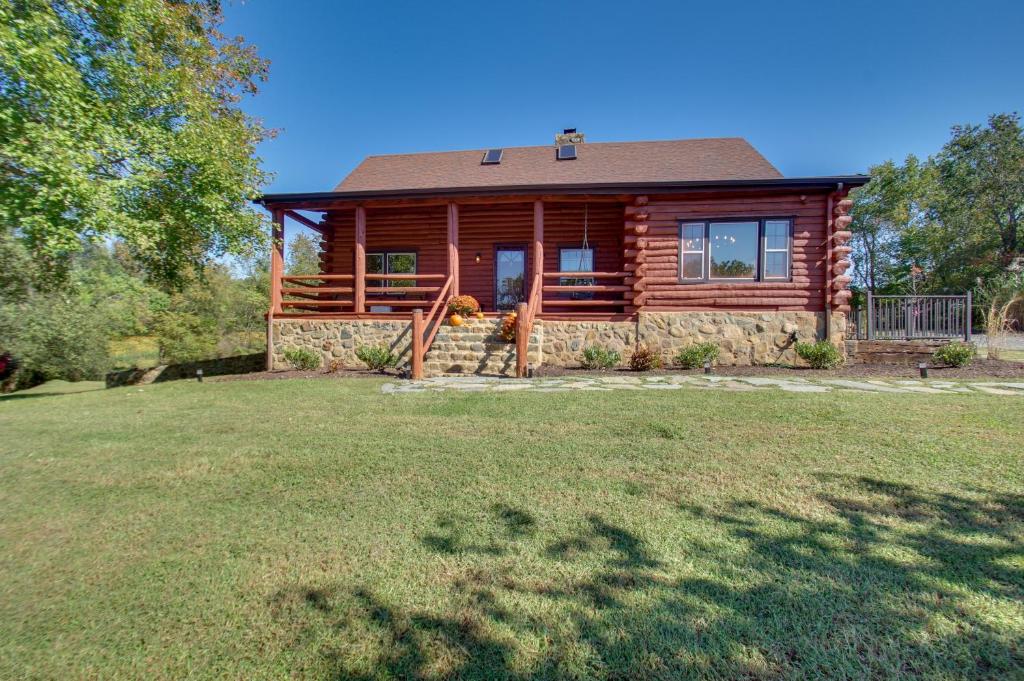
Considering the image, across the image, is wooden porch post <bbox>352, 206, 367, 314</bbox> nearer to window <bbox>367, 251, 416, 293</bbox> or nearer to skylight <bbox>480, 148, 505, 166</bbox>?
window <bbox>367, 251, 416, 293</bbox>

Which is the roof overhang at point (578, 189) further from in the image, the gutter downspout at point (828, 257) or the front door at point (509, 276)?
the front door at point (509, 276)

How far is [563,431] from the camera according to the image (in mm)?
4441

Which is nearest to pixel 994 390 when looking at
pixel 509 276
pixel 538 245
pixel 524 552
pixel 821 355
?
pixel 821 355

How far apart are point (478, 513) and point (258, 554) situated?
1201 millimetres

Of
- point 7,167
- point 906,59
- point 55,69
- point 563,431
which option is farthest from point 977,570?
point 906,59

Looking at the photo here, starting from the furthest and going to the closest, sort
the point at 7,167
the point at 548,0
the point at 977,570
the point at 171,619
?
the point at 548,0
the point at 7,167
the point at 977,570
the point at 171,619

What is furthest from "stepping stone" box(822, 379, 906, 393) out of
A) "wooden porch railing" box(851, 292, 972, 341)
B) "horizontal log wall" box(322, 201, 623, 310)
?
"horizontal log wall" box(322, 201, 623, 310)

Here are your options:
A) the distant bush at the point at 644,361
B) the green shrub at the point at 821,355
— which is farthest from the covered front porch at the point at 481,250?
the green shrub at the point at 821,355

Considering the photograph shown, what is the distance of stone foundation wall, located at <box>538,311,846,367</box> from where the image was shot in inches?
391

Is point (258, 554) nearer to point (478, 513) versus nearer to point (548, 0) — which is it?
point (478, 513)

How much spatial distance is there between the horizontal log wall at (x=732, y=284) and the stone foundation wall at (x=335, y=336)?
6.05m

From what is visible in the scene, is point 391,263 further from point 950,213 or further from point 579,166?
point 950,213

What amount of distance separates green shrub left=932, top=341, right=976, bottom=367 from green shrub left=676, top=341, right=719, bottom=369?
4.04 meters

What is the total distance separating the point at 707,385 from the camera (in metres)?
6.84
